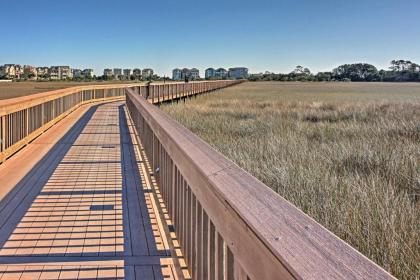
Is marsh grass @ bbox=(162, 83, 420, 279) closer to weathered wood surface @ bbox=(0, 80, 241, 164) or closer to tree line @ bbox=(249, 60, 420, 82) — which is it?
weathered wood surface @ bbox=(0, 80, 241, 164)

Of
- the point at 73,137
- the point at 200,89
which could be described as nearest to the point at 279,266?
the point at 73,137

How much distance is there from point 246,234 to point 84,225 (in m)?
3.64

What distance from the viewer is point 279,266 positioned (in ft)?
4.53

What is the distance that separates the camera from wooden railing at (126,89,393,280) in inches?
50.4

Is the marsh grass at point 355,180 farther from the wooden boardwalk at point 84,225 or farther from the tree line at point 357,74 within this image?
the tree line at point 357,74

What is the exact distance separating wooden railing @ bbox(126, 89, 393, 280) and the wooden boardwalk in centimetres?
61

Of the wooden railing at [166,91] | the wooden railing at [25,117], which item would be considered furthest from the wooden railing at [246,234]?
the wooden railing at [166,91]

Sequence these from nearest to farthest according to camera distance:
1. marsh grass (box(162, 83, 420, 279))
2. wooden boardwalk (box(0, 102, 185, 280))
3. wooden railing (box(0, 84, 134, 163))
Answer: wooden boardwalk (box(0, 102, 185, 280)) → marsh grass (box(162, 83, 420, 279)) → wooden railing (box(0, 84, 134, 163))

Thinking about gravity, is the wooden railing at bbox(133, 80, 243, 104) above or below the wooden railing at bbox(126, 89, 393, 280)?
above

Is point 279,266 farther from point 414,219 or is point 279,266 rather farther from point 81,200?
point 81,200

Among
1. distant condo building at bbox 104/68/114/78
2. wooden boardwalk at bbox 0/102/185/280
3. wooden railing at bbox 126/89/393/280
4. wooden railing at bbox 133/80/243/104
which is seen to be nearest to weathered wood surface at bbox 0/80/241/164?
wooden boardwalk at bbox 0/102/185/280

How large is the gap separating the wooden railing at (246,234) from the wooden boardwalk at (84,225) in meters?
0.61

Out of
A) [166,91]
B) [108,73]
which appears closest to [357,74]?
[108,73]

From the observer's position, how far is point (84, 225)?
503 cm
